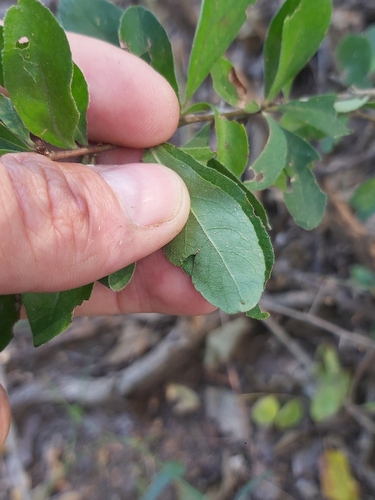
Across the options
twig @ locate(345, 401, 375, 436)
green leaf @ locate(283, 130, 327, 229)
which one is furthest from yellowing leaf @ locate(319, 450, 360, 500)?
green leaf @ locate(283, 130, 327, 229)

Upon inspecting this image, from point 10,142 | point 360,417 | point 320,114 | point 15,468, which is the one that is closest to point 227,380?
point 360,417

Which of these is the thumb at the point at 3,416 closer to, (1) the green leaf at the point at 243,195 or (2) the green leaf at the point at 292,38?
(1) the green leaf at the point at 243,195

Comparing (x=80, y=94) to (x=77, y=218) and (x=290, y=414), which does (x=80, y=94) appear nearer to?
(x=77, y=218)

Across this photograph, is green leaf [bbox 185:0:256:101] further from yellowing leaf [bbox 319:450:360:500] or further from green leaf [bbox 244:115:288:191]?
yellowing leaf [bbox 319:450:360:500]

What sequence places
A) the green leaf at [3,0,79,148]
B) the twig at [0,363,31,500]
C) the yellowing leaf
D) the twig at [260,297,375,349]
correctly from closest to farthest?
the green leaf at [3,0,79,148], the yellowing leaf, the twig at [260,297,375,349], the twig at [0,363,31,500]

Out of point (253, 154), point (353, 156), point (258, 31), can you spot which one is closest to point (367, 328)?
point (353, 156)

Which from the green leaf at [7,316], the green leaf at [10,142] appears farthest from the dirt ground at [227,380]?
the green leaf at [10,142]
